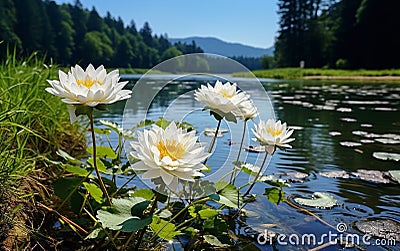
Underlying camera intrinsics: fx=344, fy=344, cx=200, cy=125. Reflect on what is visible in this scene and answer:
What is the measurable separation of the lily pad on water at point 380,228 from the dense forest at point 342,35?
2308cm

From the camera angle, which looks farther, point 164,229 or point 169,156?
point 164,229

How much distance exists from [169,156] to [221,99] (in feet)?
1.04

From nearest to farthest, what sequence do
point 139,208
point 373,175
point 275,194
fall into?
point 139,208 < point 275,194 < point 373,175

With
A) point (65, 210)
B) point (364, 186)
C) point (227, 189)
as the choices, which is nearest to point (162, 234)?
point (227, 189)

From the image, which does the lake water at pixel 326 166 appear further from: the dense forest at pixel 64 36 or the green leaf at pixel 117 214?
the dense forest at pixel 64 36

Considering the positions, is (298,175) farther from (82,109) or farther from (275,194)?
(82,109)

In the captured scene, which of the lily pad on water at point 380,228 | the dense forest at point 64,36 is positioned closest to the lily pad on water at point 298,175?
the lily pad on water at point 380,228

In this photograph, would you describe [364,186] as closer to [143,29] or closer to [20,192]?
[20,192]

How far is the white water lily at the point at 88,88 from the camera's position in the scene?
2.57 feet

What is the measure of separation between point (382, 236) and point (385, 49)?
2397cm

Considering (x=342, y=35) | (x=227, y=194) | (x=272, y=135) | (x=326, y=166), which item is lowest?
(x=326, y=166)

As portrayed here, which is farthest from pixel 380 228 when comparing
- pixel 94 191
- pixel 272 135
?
pixel 94 191

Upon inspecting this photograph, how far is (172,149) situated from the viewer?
0.77 meters

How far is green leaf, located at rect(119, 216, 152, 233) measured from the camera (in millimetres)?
743
